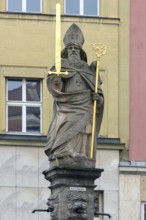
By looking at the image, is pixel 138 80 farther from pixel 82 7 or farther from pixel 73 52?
pixel 73 52

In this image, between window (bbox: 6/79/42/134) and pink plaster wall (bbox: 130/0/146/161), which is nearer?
window (bbox: 6/79/42/134)

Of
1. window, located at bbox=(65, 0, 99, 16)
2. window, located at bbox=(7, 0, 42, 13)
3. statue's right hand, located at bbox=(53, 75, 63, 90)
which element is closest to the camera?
statue's right hand, located at bbox=(53, 75, 63, 90)

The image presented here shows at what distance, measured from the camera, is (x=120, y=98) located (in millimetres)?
35375

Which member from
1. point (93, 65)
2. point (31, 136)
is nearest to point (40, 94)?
point (31, 136)

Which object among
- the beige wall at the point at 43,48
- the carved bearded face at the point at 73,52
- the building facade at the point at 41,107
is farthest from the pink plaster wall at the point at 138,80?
the carved bearded face at the point at 73,52

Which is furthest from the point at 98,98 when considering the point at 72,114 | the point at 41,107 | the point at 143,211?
the point at 143,211

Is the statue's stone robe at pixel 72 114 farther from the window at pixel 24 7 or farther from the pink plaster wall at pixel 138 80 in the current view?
the window at pixel 24 7

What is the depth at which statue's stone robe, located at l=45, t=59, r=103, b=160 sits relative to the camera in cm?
2252

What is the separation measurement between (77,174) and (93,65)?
83.8 inches

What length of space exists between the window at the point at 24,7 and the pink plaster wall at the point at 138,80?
2685 millimetres

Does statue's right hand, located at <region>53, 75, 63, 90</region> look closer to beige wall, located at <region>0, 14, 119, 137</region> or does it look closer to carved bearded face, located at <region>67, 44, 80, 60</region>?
carved bearded face, located at <region>67, 44, 80, 60</region>

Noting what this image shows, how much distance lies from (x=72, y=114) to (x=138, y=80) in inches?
515

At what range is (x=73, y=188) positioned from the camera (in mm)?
22438

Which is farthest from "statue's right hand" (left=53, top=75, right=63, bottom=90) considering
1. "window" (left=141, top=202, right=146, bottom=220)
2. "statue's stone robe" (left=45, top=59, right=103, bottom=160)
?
"window" (left=141, top=202, right=146, bottom=220)
